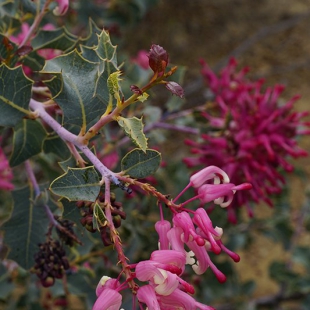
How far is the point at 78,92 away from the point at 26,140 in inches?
7.5

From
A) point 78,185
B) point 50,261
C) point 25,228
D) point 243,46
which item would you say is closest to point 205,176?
point 78,185

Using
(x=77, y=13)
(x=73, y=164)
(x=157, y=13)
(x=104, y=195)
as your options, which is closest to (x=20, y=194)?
(x=73, y=164)

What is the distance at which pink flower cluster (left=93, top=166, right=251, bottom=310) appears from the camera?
1.80ft

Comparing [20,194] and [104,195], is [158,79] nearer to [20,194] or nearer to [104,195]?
[104,195]

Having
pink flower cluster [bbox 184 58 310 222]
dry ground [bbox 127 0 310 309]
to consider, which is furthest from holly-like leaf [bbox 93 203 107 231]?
dry ground [bbox 127 0 310 309]

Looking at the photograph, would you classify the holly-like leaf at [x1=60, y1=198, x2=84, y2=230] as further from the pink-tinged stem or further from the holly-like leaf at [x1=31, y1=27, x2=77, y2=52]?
the holly-like leaf at [x1=31, y1=27, x2=77, y2=52]

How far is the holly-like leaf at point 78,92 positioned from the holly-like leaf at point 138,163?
77 mm

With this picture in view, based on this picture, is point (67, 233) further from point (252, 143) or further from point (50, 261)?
point (252, 143)

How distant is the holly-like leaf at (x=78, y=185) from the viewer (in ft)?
2.09

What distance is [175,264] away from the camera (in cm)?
57

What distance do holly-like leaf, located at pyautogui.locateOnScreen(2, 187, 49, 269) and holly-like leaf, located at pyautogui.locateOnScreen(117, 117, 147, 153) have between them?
306 millimetres

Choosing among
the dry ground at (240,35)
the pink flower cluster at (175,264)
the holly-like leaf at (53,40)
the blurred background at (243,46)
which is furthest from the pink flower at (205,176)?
the dry ground at (240,35)

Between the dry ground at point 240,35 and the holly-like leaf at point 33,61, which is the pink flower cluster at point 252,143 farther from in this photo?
the dry ground at point 240,35

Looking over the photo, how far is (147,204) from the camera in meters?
1.50
